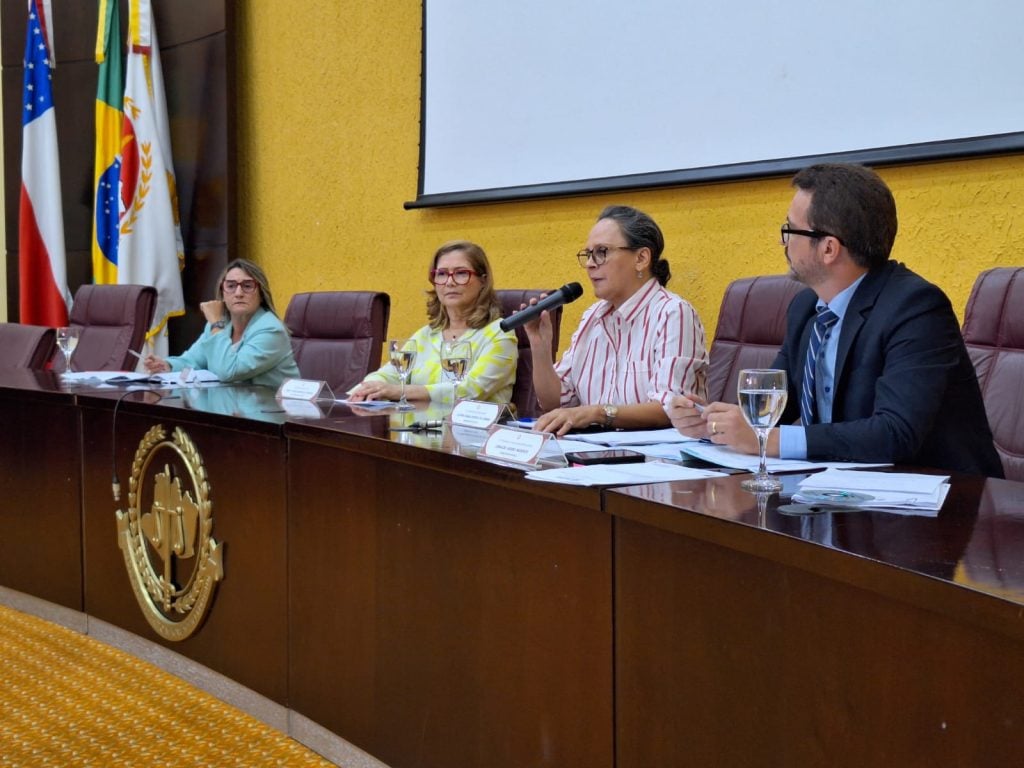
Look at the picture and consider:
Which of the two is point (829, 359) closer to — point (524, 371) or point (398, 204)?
point (524, 371)

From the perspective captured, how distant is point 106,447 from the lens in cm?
251

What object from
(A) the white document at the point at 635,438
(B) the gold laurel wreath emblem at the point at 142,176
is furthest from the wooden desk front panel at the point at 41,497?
(B) the gold laurel wreath emblem at the point at 142,176

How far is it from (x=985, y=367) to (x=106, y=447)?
1.90m

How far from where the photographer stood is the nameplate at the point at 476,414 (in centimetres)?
181

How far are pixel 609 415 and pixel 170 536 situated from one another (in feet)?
3.21

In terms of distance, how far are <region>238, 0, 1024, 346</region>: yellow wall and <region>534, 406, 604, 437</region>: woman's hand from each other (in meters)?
1.03

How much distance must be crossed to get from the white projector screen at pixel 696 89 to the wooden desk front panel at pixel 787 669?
5.55 ft

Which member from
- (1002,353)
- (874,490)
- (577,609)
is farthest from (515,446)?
(1002,353)

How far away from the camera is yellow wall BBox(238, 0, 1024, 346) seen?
2568 millimetres

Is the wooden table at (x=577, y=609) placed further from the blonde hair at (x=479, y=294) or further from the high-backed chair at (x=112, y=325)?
the high-backed chair at (x=112, y=325)

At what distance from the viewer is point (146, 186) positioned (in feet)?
15.8

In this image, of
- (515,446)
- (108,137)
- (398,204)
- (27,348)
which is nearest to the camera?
(515,446)

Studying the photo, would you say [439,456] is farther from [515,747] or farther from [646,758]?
[646,758]

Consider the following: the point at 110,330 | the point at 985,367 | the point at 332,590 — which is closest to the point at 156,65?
the point at 110,330
